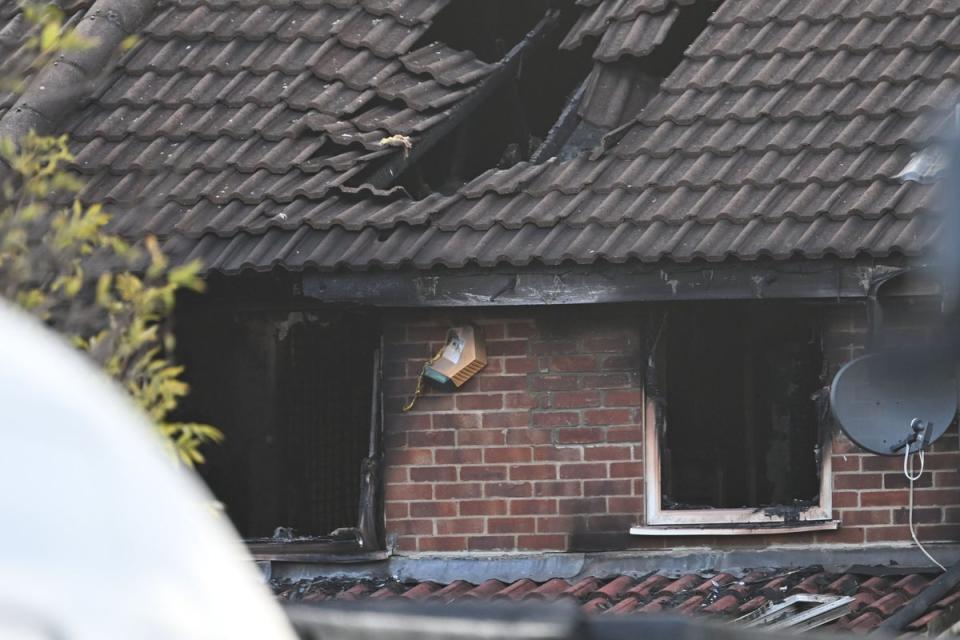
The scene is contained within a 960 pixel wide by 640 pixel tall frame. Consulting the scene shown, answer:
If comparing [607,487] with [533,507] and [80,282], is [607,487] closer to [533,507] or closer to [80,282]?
[533,507]

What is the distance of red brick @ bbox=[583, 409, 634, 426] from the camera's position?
8.08m

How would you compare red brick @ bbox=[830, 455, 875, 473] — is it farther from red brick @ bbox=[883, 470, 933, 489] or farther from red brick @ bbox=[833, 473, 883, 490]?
red brick @ bbox=[883, 470, 933, 489]

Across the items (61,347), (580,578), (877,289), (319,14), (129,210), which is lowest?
(580,578)

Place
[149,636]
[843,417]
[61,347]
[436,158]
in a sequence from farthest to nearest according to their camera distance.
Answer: [436,158] < [843,417] < [61,347] < [149,636]

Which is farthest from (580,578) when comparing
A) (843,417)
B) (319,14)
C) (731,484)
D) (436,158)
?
(319,14)

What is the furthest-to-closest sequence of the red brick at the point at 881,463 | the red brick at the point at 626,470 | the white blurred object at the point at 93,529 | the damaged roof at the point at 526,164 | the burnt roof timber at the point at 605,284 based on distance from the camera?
1. the red brick at the point at 626,470
2. the red brick at the point at 881,463
3. the damaged roof at the point at 526,164
4. the burnt roof timber at the point at 605,284
5. the white blurred object at the point at 93,529

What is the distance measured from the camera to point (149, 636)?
111 centimetres

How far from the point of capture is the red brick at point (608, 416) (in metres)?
8.08

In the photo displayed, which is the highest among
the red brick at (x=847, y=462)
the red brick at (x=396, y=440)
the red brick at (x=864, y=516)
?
the red brick at (x=396, y=440)

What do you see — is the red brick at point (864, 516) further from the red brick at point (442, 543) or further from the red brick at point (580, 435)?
the red brick at point (442, 543)

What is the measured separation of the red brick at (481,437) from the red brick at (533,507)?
31 cm

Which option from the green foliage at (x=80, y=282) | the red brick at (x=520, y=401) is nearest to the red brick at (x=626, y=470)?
the red brick at (x=520, y=401)

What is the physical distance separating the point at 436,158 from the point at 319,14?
113 cm

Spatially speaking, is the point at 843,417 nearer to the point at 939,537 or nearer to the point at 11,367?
the point at 939,537
